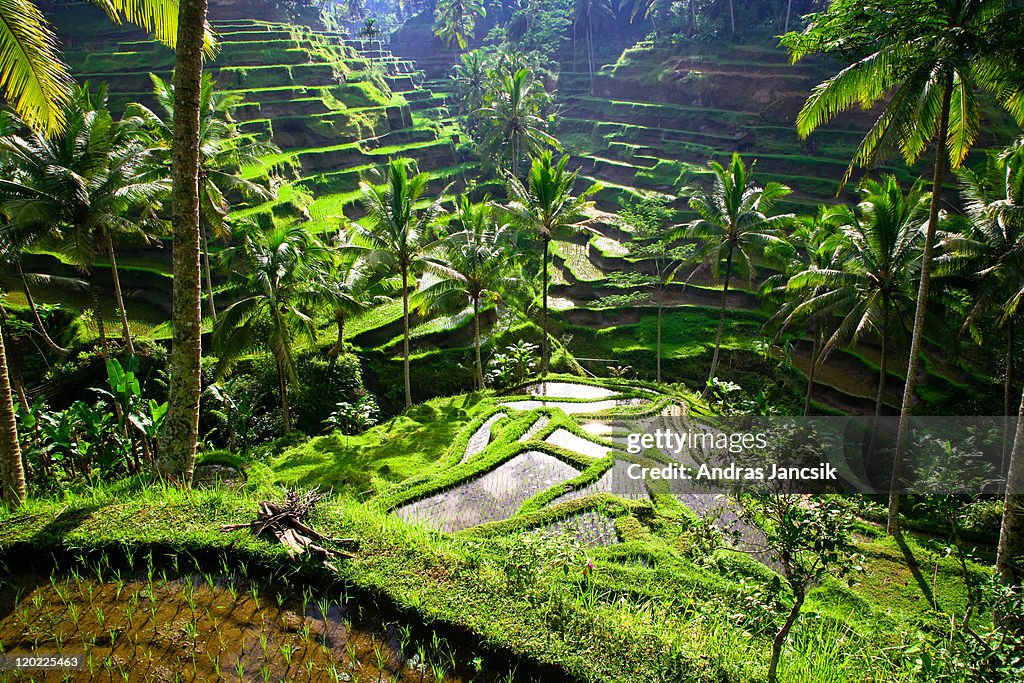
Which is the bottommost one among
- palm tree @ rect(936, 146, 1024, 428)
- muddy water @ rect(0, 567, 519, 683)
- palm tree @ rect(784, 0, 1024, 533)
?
A: muddy water @ rect(0, 567, 519, 683)

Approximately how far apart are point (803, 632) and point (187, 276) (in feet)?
25.1

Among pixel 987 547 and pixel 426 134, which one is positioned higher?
pixel 426 134

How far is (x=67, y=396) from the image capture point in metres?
15.0

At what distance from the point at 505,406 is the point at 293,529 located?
910 centimetres

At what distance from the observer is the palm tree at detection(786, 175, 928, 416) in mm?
12023

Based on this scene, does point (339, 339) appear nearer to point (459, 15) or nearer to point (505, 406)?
point (505, 406)

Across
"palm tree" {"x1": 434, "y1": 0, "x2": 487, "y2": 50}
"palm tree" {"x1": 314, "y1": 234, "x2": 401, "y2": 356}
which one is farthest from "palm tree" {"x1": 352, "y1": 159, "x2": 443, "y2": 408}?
"palm tree" {"x1": 434, "y1": 0, "x2": 487, "y2": 50}

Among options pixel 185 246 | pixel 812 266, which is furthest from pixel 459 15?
pixel 185 246

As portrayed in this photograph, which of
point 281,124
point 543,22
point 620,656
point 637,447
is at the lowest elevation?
point 637,447

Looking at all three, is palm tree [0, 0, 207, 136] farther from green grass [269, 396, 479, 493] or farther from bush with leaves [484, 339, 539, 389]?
bush with leaves [484, 339, 539, 389]

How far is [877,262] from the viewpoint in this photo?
12.5 meters

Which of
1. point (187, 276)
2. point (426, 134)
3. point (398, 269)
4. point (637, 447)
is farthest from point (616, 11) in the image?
point (187, 276)

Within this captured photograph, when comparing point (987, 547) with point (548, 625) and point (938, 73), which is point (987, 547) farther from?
point (548, 625)

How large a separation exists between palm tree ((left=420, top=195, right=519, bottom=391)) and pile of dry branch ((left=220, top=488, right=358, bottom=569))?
1071 cm
